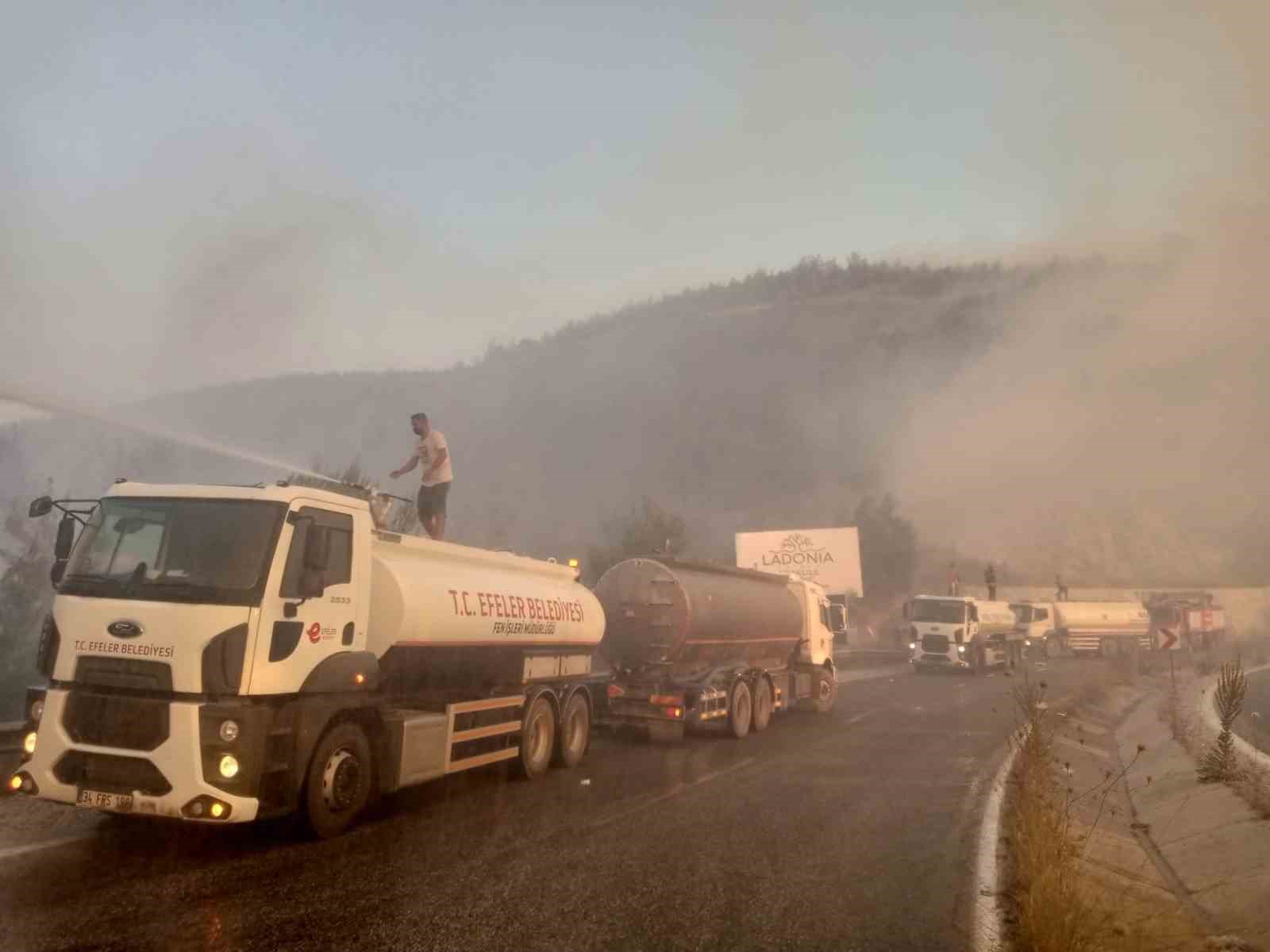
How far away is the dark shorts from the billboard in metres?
38.1

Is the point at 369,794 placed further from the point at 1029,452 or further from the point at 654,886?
the point at 1029,452

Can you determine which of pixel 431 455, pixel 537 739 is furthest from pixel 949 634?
pixel 431 455

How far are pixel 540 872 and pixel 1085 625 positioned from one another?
5347cm

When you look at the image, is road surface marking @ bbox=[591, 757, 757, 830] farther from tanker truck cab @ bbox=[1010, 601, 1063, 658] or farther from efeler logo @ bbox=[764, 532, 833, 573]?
tanker truck cab @ bbox=[1010, 601, 1063, 658]

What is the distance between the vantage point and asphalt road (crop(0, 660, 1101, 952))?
587 cm

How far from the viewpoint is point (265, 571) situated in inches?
300

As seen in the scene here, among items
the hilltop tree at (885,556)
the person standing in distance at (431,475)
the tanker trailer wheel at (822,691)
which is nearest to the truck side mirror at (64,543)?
the person standing in distance at (431,475)

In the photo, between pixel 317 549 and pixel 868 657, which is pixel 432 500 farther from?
pixel 868 657

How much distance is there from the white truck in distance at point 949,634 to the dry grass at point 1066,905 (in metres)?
30.0

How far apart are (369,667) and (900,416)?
125 metres

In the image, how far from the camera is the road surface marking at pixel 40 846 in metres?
7.32

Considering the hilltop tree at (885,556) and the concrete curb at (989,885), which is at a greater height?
the hilltop tree at (885,556)

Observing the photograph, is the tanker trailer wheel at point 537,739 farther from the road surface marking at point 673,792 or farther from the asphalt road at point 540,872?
the road surface marking at point 673,792

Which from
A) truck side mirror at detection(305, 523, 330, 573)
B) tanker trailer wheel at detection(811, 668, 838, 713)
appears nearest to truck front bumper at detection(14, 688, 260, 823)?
truck side mirror at detection(305, 523, 330, 573)
